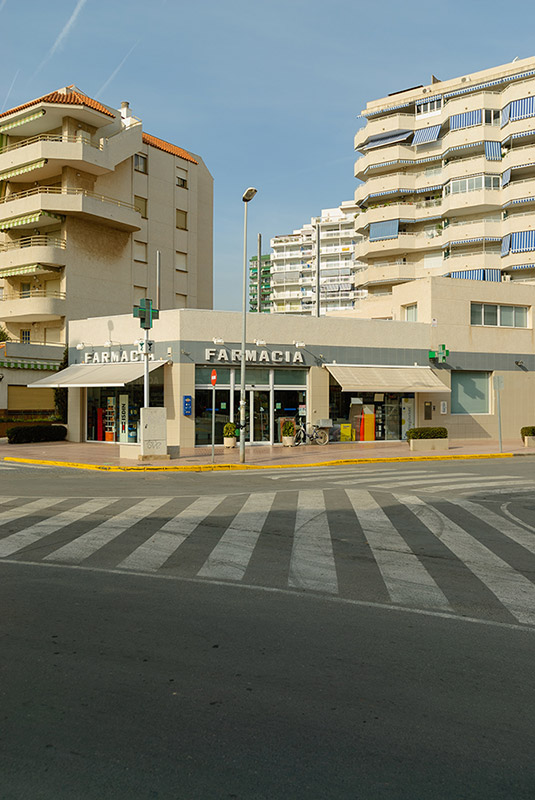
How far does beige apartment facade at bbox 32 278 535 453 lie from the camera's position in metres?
26.5

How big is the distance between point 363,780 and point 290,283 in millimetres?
108405

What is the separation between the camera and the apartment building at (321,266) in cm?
10338

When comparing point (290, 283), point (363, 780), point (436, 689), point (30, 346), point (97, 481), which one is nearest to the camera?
point (363, 780)

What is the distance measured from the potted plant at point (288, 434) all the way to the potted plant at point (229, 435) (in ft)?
7.47

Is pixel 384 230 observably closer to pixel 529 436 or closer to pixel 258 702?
pixel 529 436

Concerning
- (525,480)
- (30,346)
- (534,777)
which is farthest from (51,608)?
(30,346)

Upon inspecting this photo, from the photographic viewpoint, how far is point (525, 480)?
15961 millimetres

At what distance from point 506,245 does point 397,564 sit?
45468mm

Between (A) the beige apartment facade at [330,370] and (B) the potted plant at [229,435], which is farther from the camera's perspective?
(A) the beige apartment facade at [330,370]

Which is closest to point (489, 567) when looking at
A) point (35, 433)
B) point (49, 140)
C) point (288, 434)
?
point (288, 434)

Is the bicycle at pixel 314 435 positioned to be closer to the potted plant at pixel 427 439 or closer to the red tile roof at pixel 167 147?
the potted plant at pixel 427 439

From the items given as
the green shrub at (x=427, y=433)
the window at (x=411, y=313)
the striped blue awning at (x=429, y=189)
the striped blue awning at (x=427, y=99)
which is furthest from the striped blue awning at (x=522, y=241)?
the green shrub at (x=427, y=433)

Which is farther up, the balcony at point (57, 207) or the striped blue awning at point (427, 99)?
the striped blue awning at point (427, 99)

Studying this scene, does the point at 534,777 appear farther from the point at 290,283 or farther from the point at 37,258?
the point at 290,283
